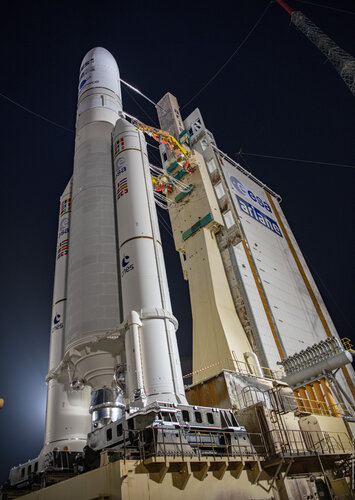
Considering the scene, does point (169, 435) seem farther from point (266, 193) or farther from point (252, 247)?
point (266, 193)

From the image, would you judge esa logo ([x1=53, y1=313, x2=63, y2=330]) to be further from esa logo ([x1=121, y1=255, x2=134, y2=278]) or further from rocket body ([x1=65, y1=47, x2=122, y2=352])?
esa logo ([x1=121, y1=255, x2=134, y2=278])

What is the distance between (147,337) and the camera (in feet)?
39.1

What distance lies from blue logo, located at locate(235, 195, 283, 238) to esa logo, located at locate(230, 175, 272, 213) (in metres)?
1.14

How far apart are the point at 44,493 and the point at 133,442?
277 cm

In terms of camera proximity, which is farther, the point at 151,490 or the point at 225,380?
the point at 225,380

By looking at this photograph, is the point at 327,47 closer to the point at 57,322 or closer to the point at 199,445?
the point at 57,322

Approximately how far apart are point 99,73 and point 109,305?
14.2m

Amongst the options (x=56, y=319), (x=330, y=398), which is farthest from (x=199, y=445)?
(x=330, y=398)

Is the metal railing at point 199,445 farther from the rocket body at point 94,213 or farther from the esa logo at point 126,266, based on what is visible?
the esa logo at point 126,266


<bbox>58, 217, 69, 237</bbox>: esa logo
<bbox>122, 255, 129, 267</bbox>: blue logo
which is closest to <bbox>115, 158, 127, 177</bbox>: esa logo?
<bbox>58, 217, 69, 237</bbox>: esa logo

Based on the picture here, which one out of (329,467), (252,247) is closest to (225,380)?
(329,467)

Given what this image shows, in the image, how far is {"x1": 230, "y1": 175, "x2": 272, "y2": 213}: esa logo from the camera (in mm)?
32562

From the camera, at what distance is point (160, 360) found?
11477mm

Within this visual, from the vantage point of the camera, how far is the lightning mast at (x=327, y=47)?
111 ft
